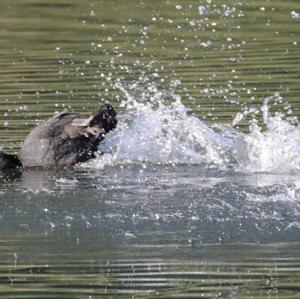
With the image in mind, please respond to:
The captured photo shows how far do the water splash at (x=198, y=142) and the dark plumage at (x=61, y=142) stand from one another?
0.68ft

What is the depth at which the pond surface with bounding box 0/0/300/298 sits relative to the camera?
8711 millimetres

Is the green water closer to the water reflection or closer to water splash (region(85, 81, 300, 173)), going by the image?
water splash (region(85, 81, 300, 173))

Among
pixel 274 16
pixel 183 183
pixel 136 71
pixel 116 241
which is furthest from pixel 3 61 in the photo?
pixel 116 241

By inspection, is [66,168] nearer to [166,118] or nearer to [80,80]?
[166,118]

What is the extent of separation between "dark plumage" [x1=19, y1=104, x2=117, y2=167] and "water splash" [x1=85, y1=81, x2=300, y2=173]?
21cm

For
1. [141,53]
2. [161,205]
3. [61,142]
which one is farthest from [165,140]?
[141,53]

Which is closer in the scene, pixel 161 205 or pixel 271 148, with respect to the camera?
pixel 161 205

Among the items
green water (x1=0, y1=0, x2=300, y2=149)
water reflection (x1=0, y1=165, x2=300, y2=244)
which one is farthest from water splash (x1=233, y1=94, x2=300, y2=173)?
green water (x1=0, y1=0, x2=300, y2=149)

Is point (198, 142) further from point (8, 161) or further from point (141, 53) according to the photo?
point (141, 53)

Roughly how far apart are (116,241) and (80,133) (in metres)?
2.63

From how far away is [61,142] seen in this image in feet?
39.5

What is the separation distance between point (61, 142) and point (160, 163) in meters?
0.82

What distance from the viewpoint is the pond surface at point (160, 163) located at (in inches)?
343

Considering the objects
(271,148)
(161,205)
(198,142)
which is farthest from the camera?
(198,142)
